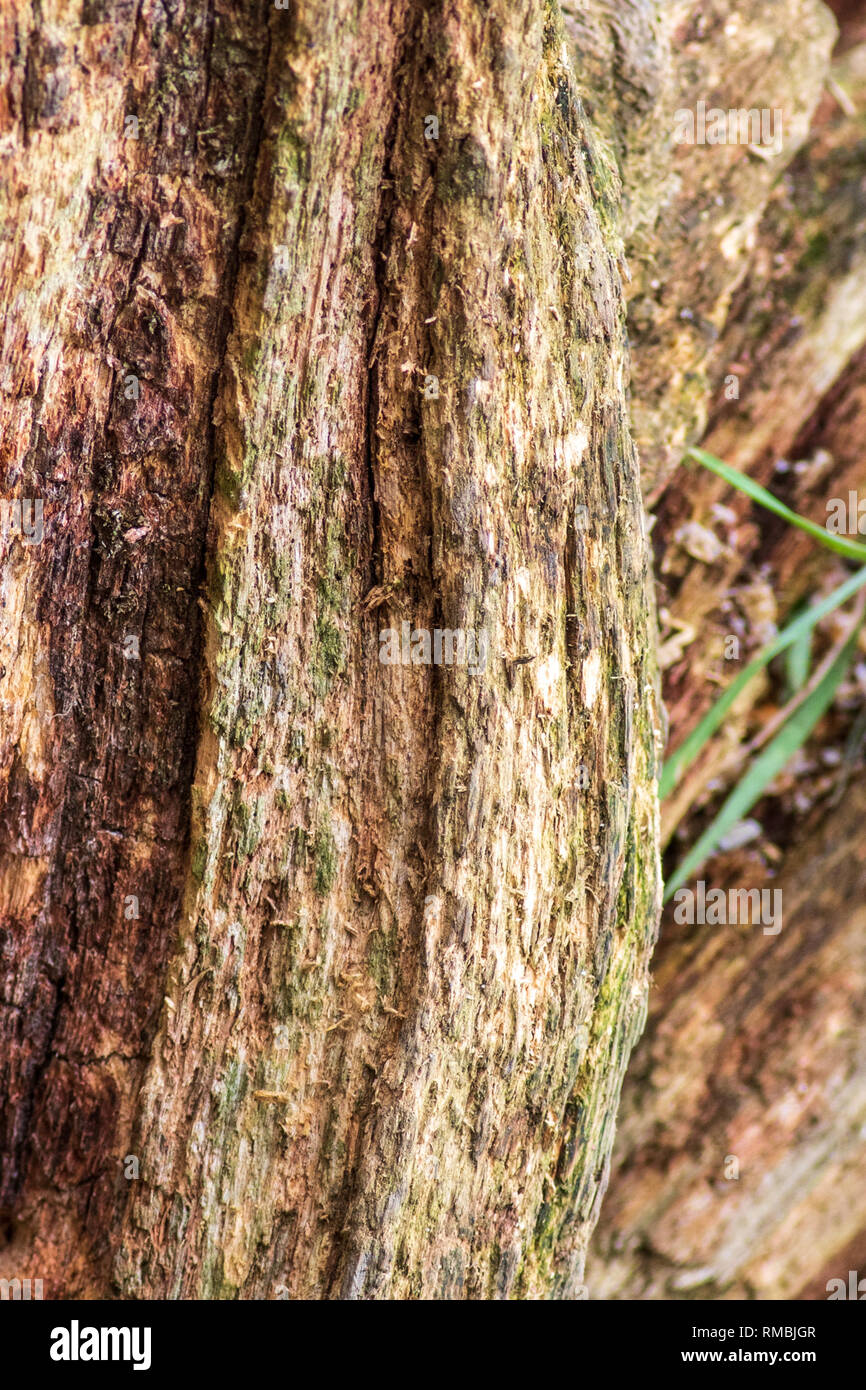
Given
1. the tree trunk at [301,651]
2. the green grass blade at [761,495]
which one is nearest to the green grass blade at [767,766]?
the green grass blade at [761,495]

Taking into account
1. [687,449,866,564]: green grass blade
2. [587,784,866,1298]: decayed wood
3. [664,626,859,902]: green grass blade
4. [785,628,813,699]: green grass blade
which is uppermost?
[687,449,866,564]: green grass blade

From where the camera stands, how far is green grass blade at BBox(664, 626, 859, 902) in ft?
8.50

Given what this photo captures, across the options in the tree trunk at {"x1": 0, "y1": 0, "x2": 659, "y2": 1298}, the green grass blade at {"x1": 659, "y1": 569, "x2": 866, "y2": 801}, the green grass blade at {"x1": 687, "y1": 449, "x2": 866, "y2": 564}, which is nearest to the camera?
the tree trunk at {"x1": 0, "y1": 0, "x2": 659, "y2": 1298}

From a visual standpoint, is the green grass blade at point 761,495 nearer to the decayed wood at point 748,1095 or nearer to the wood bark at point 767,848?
the wood bark at point 767,848

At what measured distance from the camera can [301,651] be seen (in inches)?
65.6

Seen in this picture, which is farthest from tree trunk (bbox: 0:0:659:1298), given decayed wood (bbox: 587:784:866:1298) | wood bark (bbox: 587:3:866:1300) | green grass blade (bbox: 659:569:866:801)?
decayed wood (bbox: 587:784:866:1298)

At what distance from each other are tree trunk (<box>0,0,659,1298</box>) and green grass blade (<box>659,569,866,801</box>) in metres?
0.79

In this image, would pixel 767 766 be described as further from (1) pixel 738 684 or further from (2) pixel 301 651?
(2) pixel 301 651

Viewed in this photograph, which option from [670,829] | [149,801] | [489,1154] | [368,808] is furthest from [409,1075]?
[670,829]

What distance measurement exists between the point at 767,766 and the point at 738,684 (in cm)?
28

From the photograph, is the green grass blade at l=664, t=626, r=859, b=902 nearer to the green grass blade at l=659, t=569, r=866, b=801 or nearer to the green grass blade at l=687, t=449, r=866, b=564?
the green grass blade at l=659, t=569, r=866, b=801

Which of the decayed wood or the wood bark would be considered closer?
the wood bark

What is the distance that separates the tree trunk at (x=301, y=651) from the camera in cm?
156

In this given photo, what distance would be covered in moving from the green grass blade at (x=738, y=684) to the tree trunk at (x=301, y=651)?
79cm
